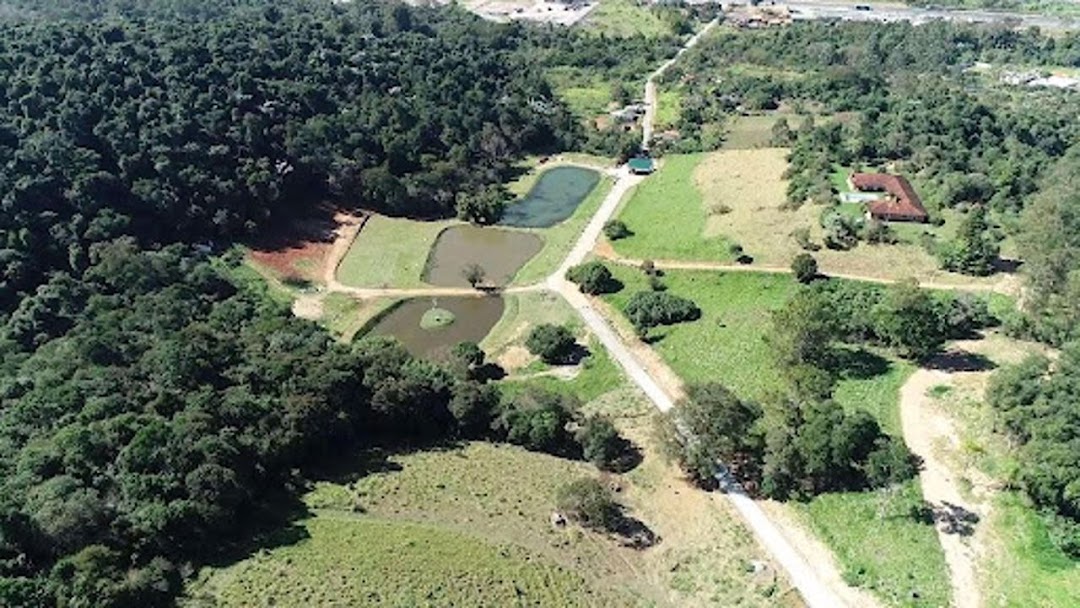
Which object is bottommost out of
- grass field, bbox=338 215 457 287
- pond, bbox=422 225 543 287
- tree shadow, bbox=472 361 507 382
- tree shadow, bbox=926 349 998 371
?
pond, bbox=422 225 543 287

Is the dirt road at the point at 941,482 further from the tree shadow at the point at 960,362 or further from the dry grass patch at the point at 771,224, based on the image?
the dry grass patch at the point at 771,224

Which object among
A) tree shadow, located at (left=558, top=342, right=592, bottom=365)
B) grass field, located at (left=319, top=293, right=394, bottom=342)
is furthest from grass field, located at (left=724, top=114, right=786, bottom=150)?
grass field, located at (left=319, top=293, right=394, bottom=342)

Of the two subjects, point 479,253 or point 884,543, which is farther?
point 479,253

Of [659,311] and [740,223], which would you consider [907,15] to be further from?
[659,311]

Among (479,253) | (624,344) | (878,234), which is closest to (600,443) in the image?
(624,344)

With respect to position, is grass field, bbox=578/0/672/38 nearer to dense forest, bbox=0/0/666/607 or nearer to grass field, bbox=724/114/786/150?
dense forest, bbox=0/0/666/607

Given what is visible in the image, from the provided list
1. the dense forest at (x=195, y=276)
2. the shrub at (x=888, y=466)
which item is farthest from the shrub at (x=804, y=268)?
the dense forest at (x=195, y=276)

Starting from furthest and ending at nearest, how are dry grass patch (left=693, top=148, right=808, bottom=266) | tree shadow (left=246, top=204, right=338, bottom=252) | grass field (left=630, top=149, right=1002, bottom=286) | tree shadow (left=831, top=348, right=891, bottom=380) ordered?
tree shadow (left=246, top=204, right=338, bottom=252) → dry grass patch (left=693, top=148, right=808, bottom=266) → grass field (left=630, top=149, right=1002, bottom=286) → tree shadow (left=831, top=348, right=891, bottom=380)
